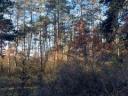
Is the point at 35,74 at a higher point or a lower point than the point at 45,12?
lower

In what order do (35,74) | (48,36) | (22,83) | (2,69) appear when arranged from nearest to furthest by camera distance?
(22,83)
(35,74)
(2,69)
(48,36)

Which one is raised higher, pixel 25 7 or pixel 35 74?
pixel 25 7

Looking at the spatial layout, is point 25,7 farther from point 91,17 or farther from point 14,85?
point 14,85

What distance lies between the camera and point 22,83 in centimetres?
2033

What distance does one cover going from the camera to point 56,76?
63.0ft

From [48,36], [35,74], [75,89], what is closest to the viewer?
[75,89]

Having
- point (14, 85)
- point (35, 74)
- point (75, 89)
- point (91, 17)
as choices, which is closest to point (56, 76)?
point (75, 89)

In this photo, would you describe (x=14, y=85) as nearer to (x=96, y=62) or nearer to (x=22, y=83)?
(x=22, y=83)

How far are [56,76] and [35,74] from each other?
220 inches

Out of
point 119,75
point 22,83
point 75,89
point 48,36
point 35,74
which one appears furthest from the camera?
point 48,36

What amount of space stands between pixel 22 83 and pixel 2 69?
2843cm

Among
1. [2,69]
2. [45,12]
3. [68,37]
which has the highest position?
[45,12]

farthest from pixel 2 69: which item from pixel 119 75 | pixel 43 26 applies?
pixel 119 75

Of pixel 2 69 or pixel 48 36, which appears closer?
pixel 2 69
